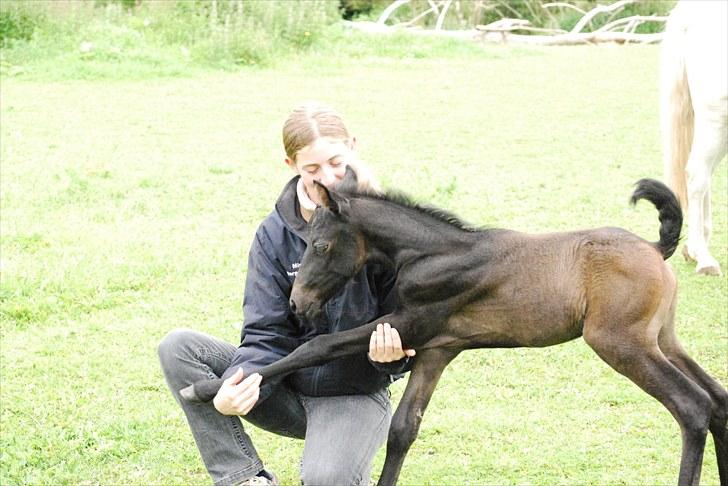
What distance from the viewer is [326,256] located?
3.24 meters

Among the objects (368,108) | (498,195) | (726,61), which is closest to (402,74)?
(368,108)

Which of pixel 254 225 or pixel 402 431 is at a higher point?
pixel 402 431

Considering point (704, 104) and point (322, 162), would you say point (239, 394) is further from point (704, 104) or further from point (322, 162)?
point (704, 104)

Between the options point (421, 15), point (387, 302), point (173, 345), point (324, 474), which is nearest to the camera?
point (324, 474)

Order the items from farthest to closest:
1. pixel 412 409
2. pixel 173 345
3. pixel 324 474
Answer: pixel 173 345
pixel 324 474
pixel 412 409

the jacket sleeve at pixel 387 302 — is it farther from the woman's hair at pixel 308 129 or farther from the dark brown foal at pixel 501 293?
the woman's hair at pixel 308 129

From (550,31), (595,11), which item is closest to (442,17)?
(550,31)

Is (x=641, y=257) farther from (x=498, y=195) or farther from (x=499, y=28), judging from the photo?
(x=499, y=28)

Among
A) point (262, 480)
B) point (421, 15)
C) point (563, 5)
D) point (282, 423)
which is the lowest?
point (421, 15)

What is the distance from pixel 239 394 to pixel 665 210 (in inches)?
58.0

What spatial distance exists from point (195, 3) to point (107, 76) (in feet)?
8.79

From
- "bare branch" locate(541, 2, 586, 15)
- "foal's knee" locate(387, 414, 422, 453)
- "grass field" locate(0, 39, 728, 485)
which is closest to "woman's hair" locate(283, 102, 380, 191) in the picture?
"foal's knee" locate(387, 414, 422, 453)

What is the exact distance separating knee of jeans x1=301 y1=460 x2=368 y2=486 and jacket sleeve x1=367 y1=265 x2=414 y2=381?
36cm

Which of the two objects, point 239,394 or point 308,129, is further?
point 308,129
